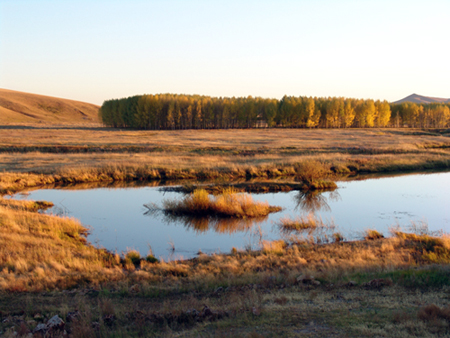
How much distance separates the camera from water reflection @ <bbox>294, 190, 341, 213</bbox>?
1947 cm

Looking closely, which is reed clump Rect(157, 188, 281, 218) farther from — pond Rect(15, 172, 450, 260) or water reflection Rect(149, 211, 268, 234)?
pond Rect(15, 172, 450, 260)

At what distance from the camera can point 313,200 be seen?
2134 centimetres

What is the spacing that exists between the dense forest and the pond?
243 feet

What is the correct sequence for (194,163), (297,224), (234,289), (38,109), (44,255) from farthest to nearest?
(38,109) < (194,163) < (297,224) < (44,255) < (234,289)

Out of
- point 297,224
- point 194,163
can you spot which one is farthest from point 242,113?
point 297,224

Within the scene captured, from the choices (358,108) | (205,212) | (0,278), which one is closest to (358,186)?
(205,212)

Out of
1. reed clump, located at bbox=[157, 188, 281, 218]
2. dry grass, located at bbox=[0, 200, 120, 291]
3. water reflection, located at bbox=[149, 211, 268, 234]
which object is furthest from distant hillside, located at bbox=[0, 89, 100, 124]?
dry grass, located at bbox=[0, 200, 120, 291]

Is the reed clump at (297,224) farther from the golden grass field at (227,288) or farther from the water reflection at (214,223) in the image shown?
the water reflection at (214,223)

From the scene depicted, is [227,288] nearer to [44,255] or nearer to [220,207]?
[44,255]

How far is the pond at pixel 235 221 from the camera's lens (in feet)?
45.1

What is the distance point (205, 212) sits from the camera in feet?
57.2

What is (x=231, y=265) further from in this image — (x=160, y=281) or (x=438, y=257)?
(x=438, y=257)

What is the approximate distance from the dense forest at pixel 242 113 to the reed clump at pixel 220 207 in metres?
79.7

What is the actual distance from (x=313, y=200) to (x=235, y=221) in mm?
6724
